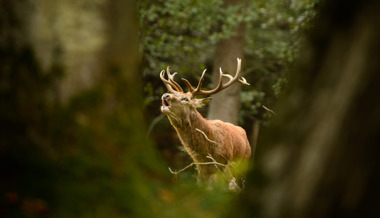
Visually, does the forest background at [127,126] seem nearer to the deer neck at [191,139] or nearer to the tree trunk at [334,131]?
the tree trunk at [334,131]

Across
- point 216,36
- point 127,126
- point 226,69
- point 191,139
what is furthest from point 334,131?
point 226,69

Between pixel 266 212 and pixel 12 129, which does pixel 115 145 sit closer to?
pixel 12 129

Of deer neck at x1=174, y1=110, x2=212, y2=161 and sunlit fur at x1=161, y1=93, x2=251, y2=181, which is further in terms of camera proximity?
deer neck at x1=174, y1=110, x2=212, y2=161

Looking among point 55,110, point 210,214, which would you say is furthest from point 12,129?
point 210,214

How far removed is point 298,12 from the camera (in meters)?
11.7

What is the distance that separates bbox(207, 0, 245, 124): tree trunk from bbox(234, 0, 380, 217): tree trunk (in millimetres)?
10775

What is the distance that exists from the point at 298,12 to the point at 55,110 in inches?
385

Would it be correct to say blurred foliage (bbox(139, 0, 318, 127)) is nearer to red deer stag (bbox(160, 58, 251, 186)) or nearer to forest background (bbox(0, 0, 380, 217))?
red deer stag (bbox(160, 58, 251, 186))

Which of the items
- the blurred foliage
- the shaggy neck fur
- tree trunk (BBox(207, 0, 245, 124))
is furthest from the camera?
tree trunk (BBox(207, 0, 245, 124))

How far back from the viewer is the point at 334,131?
2264 mm

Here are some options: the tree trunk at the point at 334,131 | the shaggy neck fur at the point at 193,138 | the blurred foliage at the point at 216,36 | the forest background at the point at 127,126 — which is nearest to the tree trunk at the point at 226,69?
the blurred foliage at the point at 216,36

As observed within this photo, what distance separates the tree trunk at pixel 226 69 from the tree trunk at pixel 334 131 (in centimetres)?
1077

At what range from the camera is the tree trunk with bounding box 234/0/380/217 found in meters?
2.23

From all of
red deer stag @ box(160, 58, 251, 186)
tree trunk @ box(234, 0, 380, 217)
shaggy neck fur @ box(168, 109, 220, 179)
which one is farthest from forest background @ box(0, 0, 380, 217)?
shaggy neck fur @ box(168, 109, 220, 179)
